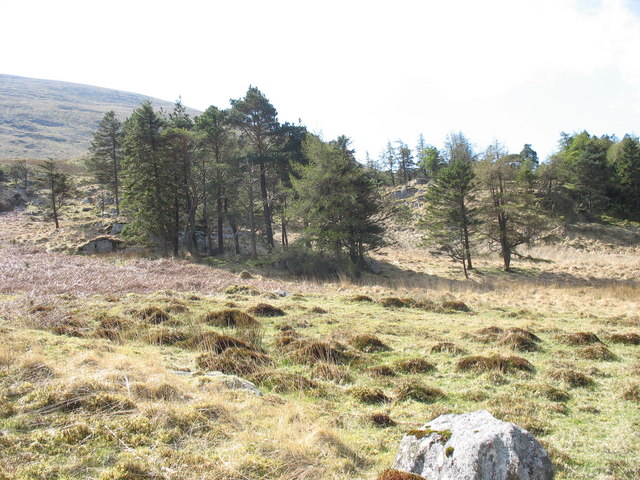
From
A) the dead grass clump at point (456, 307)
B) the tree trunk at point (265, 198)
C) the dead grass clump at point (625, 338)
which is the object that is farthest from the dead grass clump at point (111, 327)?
the tree trunk at point (265, 198)

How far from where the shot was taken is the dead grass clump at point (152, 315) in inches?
404

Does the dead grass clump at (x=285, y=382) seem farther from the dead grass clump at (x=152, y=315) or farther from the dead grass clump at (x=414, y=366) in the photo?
the dead grass clump at (x=152, y=315)

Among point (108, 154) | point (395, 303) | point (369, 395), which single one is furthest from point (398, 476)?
point (108, 154)

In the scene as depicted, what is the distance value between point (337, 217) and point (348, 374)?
73.5ft

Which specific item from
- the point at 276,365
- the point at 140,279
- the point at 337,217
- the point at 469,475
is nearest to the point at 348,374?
the point at 276,365

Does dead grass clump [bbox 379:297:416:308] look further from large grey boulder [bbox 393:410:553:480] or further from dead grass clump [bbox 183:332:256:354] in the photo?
large grey boulder [bbox 393:410:553:480]

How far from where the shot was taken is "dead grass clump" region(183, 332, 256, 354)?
8.11 m

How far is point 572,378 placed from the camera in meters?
6.70

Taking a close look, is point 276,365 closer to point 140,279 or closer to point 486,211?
point 140,279

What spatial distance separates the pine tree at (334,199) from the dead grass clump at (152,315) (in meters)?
18.1

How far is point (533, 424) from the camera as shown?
16.7 ft

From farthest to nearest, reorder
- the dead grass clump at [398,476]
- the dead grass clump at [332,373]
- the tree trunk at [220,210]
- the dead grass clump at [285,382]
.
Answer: the tree trunk at [220,210] < the dead grass clump at [332,373] < the dead grass clump at [285,382] < the dead grass clump at [398,476]

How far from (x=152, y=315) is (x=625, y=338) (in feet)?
39.4

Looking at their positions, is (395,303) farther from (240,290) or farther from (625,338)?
(625,338)
